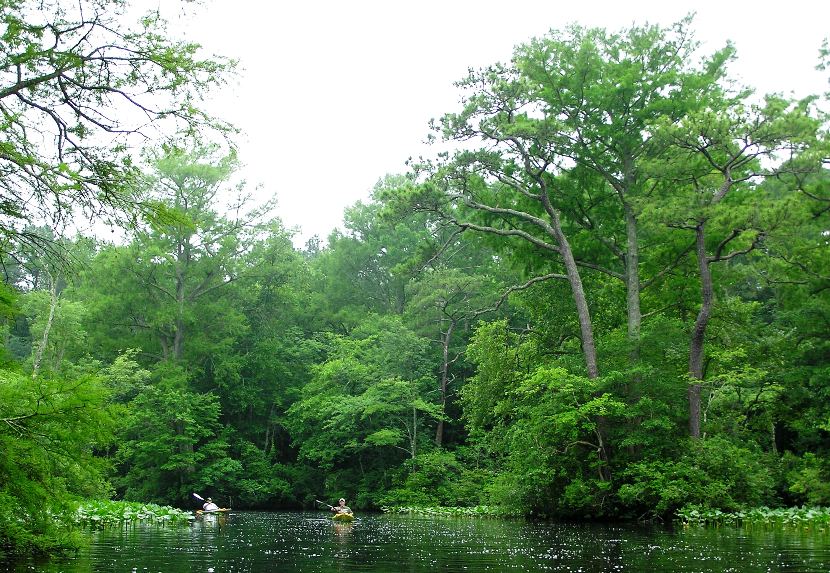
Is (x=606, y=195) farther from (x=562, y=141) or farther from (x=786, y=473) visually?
(x=786, y=473)

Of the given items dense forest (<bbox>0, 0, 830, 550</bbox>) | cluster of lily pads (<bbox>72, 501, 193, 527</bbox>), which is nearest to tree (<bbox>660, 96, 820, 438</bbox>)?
dense forest (<bbox>0, 0, 830, 550</bbox>)

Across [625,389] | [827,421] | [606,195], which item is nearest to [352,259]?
[606,195]

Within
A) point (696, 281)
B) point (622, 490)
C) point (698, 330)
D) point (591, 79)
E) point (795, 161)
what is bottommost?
point (622, 490)

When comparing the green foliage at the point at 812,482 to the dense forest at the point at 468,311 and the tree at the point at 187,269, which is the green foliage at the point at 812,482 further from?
the tree at the point at 187,269

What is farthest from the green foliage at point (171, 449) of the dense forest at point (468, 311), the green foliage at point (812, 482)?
the green foliage at point (812, 482)

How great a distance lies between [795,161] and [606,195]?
275 inches

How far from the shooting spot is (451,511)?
3136 centimetres

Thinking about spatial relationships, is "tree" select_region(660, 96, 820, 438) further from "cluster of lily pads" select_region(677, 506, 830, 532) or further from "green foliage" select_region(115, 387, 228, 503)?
"green foliage" select_region(115, 387, 228, 503)

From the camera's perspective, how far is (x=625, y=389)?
77.0 feet

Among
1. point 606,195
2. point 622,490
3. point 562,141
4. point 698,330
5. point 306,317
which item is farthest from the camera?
point 306,317

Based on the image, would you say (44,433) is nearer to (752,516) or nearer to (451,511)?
(752,516)

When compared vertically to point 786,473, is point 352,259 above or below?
above

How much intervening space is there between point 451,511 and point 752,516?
13604 mm

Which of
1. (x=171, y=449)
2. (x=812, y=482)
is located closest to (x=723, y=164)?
(x=812, y=482)
